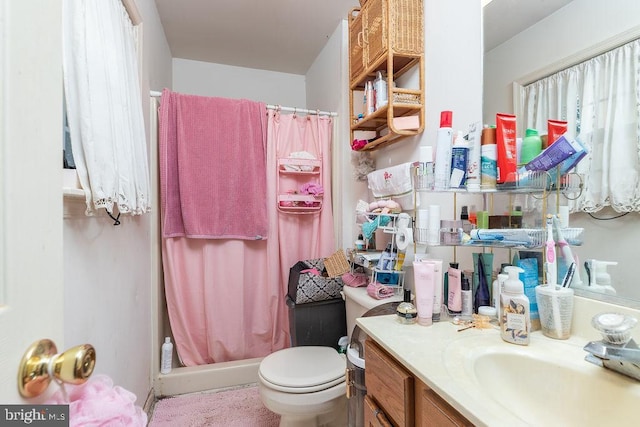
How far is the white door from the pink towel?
1393 millimetres

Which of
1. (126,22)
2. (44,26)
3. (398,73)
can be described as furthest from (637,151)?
(126,22)

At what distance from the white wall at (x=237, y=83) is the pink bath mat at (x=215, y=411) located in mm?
2256

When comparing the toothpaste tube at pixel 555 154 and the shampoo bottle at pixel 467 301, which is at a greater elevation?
the toothpaste tube at pixel 555 154

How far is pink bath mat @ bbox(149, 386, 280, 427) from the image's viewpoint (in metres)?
1.57

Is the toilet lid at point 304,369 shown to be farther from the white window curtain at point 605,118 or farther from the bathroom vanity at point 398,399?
the white window curtain at point 605,118

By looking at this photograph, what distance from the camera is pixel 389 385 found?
77 cm

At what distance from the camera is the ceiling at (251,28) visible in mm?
1906

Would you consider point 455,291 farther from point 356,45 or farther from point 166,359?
point 166,359

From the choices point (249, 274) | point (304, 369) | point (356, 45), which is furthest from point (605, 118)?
point (249, 274)

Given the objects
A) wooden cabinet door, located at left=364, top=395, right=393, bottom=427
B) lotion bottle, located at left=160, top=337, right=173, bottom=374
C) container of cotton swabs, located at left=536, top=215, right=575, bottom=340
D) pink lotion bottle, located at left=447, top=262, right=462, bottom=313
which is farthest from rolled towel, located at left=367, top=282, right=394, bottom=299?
lotion bottle, located at left=160, top=337, right=173, bottom=374

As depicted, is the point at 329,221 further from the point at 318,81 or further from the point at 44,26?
the point at 44,26

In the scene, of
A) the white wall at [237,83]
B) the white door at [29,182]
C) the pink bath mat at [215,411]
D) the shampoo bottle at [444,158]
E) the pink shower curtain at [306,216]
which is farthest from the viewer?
the white wall at [237,83]

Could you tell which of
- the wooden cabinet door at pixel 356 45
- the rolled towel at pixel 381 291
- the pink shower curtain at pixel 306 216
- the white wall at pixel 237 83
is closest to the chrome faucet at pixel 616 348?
the rolled towel at pixel 381 291

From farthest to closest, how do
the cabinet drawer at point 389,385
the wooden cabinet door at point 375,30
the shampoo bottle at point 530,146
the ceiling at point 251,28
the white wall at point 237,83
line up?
the white wall at point 237,83
the ceiling at point 251,28
the wooden cabinet door at point 375,30
the shampoo bottle at point 530,146
the cabinet drawer at point 389,385
